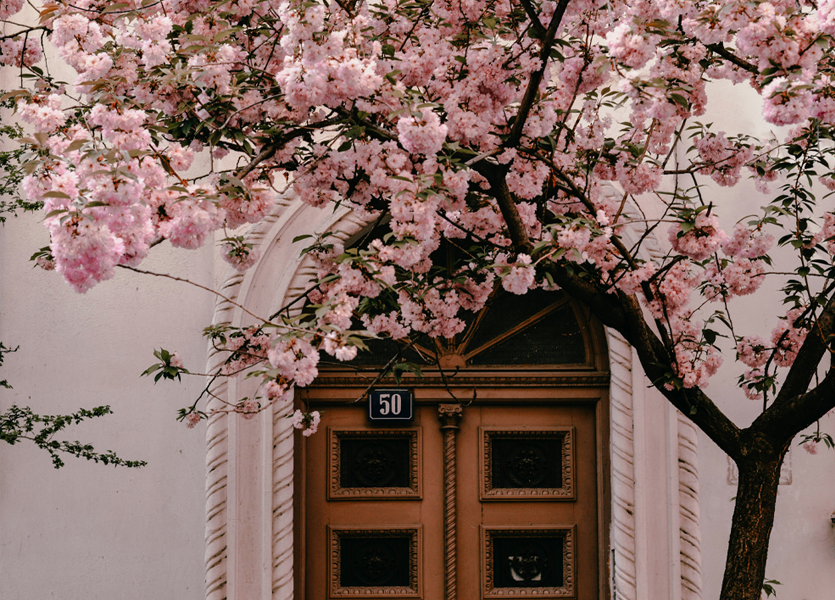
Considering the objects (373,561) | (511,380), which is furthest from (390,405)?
(373,561)

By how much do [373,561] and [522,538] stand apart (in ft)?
2.91

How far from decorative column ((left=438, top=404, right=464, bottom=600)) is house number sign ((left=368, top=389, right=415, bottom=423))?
0.62 feet

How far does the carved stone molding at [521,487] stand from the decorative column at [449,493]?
173mm

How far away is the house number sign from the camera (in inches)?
194

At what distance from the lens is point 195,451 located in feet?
15.5

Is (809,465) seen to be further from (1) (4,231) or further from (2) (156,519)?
(1) (4,231)

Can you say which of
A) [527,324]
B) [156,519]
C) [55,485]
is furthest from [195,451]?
[527,324]

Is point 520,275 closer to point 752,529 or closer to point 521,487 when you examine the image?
point 752,529

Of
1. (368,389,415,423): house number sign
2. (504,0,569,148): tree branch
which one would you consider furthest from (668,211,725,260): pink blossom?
(368,389,415,423): house number sign

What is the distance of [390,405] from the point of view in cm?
495

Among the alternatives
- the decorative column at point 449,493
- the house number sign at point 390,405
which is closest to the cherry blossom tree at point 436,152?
the house number sign at point 390,405

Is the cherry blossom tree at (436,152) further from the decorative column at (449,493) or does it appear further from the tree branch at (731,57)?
the decorative column at (449,493)

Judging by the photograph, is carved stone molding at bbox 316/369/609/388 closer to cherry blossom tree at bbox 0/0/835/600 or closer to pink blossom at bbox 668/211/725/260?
cherry blossom tree at bbox 0/0/835/600

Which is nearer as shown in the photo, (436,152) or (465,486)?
(436,152)
